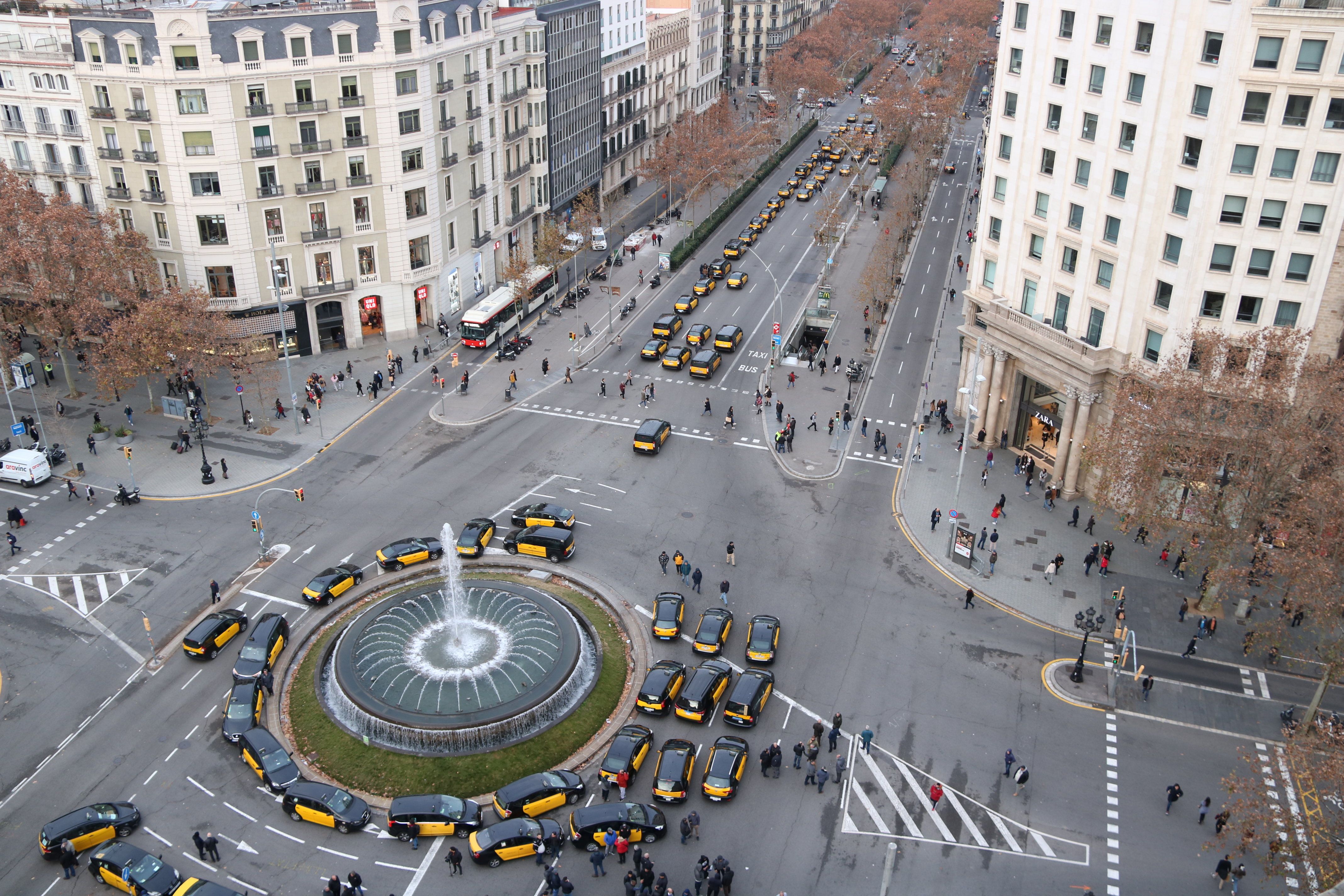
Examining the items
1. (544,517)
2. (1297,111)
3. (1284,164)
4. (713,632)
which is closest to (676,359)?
(544,517)

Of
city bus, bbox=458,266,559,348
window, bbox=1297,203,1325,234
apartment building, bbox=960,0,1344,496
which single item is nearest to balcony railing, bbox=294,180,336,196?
city bus, bbox=458,266,559,348

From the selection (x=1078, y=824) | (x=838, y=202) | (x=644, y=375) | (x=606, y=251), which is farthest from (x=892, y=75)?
(x=1078, y=824)

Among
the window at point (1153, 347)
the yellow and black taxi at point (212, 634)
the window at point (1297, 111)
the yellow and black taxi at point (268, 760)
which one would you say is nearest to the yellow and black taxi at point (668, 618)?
the yellow and black taxi at point (268, 760)

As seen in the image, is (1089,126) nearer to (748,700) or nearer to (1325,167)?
(1325,167)

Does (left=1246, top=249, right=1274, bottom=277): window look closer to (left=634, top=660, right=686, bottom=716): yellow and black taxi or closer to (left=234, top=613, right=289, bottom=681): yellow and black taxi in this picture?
(left=634, top=660, right=686, bottom=716): yellow and black taxi

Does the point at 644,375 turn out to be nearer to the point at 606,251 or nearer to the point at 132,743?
the point at 606,251

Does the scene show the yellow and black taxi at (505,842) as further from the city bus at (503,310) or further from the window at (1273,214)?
the city bus at (503,310)
